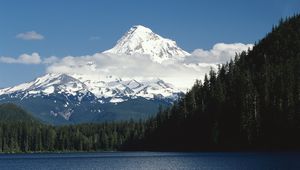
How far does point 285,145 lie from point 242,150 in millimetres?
14866

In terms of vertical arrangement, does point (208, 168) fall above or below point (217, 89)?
below

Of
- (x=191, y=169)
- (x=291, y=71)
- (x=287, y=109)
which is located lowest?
(x=191, y=169)

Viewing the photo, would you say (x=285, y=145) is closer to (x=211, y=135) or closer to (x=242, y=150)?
(x=242, y=150)

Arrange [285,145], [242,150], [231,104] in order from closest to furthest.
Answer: [285,145], [242,150], [231,104]

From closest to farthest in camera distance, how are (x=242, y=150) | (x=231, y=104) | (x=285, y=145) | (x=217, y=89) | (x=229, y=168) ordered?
(x=229, y=168) < (x=285, y=145) < (x=242, y=150) < (x=231, y=104) < (x=217, y=89)

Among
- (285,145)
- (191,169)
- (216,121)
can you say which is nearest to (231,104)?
(216,121)

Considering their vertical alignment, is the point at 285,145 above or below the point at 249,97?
below

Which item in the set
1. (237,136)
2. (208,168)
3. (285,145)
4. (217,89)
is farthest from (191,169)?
(217,89)

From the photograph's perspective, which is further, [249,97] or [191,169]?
[249,97]

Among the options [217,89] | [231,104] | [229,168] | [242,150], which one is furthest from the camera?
[217,89]

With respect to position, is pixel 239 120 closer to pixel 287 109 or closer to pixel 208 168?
pixel 287 109

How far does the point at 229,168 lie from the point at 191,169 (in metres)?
8.20

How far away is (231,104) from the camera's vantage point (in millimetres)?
181750

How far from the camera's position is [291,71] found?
564ft
